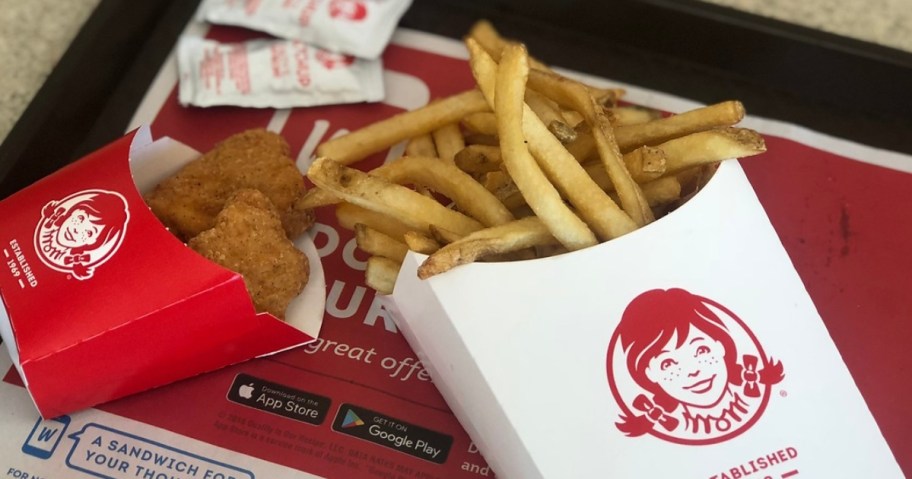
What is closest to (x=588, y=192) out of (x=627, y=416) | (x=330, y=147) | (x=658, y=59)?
(x=627, y=416)

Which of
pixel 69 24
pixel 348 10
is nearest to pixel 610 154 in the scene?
pixel 348 10

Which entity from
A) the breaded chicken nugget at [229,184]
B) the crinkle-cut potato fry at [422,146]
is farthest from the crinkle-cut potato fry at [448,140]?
the breaded chicken nugget at [229,184]

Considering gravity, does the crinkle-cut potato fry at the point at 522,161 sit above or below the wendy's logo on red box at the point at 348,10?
below

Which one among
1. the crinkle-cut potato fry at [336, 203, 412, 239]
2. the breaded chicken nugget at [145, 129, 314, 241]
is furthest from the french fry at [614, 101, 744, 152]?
the breaded chicken nugget at [145, 129, 314, 241]

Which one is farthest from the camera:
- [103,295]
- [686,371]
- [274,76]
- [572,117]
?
[274,76]

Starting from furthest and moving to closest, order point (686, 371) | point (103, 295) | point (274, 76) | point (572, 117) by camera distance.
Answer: point (274, 76)
point (572, 117)
point (103, 295)
point (686, 371)

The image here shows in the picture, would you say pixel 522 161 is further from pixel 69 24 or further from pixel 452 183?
pixel 69 24

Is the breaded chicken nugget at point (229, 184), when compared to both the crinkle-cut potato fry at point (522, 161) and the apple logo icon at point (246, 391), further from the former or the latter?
the crinkle-cut potato fry at point (522, 161)

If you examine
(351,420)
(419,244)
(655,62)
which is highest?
(655,62)
